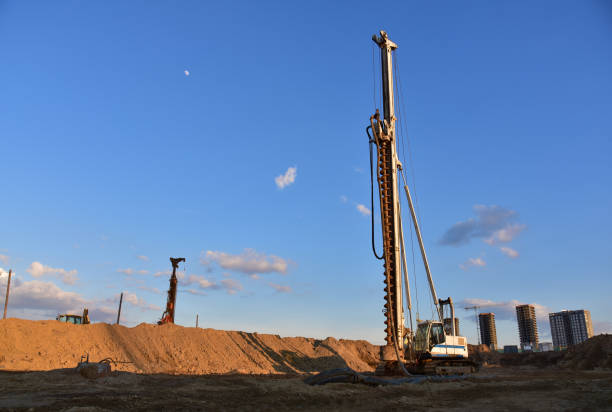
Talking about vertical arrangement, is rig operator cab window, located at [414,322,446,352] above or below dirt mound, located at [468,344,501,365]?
above

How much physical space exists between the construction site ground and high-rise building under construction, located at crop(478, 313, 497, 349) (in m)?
73.3

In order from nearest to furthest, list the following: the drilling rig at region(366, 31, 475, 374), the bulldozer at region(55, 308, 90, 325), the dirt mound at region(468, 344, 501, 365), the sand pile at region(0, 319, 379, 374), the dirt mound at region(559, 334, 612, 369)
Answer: the drilling rig at region(366, 31, 475, 374) < the sand pile at region(0, 319, 379, 374) < the bulldozer at region(55, 308, 90, 325) < the dirt mound at region(559, 334, 612, 369) < the dirt mound at region(468, 344, 501, 365)

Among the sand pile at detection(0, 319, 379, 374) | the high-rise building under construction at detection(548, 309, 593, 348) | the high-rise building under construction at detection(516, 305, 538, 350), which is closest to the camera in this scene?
the sand pile at detection(0, 319, 379, 374)

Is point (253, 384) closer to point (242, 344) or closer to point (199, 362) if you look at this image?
point (199, 362)

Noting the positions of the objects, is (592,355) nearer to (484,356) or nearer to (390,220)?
(484,356)

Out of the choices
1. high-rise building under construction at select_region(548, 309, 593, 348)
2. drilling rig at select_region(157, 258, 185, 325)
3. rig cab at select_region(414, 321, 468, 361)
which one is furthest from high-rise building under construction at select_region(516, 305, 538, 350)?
rig cab at select_region(414, 321, 468, 361)

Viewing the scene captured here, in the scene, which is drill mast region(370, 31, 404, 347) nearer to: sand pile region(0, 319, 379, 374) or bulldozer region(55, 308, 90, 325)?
sand pile region(0, 319, 379, 374)

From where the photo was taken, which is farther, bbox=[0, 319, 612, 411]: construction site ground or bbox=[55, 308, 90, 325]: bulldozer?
bbox=[55, 308, 90, 325]: bulldozer

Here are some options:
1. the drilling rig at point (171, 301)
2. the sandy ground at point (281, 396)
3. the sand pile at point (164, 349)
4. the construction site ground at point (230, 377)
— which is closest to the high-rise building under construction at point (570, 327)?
the construction site ground at point (230, 377)

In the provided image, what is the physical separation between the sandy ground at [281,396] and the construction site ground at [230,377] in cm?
3

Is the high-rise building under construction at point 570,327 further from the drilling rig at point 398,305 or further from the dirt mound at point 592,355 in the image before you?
the drilling rig at point 398,305

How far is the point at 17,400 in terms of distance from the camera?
36.2 feet

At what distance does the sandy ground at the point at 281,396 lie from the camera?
10.7m

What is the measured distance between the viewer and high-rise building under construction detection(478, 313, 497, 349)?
4719 inches
